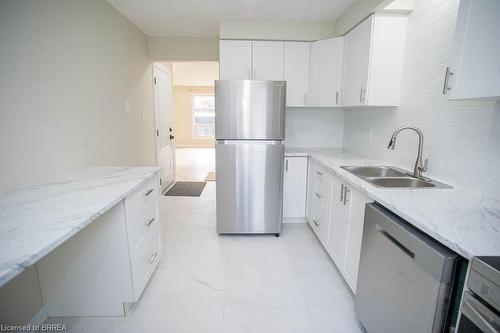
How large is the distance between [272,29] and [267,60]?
35 cm

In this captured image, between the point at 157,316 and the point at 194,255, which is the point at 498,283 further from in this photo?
the point at 194,255

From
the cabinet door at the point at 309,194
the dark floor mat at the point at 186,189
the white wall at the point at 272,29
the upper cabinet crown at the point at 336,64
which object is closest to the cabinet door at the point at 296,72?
the upper cabinet crown at the point at 336,64

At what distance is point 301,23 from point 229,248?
2.67 m

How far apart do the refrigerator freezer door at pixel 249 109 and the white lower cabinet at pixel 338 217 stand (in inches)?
26.3

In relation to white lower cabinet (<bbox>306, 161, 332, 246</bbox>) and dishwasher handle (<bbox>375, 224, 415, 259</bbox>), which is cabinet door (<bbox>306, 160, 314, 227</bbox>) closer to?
white lower cabinet (<bbox>306, 161, 332, 246</bbox>)

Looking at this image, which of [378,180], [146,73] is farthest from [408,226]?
[146,73]

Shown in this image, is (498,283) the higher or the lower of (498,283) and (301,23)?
the lower

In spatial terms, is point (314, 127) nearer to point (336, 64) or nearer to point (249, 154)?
point (336, 64)

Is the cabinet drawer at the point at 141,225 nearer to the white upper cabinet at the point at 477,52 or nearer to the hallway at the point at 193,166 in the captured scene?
the white upper cabinet at the point at 477,52

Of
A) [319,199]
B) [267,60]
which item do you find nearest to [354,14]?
[267,60]

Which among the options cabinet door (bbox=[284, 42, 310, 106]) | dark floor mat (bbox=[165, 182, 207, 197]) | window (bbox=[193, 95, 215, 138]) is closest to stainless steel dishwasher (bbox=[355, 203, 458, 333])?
cabinet door (bbox=[284, 42, 310, 106])

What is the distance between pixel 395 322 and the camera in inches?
45.7

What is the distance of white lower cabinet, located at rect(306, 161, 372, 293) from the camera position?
5.60 ft

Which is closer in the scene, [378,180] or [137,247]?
[137,247]
